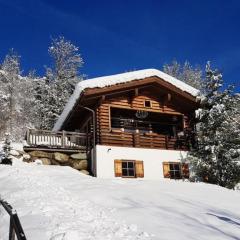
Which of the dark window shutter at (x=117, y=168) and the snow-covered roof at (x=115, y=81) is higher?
the snow-covered roof at (x=115, y=81)

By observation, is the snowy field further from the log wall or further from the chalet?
the log wall

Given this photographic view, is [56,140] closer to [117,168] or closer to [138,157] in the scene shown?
[117,168]

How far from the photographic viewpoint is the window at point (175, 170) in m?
24.8

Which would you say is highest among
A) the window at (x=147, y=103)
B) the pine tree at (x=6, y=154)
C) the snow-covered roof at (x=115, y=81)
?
the snow-covered roof at (x=115, y=81)

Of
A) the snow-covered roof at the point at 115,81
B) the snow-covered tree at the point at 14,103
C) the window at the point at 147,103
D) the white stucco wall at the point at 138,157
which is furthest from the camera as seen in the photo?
the snow-covered tree at the point at 14,103

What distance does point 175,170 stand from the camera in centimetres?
2528

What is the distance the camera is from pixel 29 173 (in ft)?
61.2

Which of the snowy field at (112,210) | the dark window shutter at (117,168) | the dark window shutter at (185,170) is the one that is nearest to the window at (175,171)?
the dark window shutter at (185,170)

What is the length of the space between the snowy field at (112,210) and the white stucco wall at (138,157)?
5.22 metres

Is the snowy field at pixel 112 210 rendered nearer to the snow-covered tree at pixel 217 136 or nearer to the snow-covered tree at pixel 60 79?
Result: the snow-covered tree at pixel 217 136

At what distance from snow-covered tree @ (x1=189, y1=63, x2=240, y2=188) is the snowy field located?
561cm

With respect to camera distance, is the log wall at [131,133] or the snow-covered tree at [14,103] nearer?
the log wall at [131,133]

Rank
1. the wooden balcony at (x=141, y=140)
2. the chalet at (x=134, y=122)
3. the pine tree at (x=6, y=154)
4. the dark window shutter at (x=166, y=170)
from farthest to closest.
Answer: the dark window shutter at (x=166, y=170) → the wooden balcony at (x=141, y=140) → the chalet at (x=134, y=122) → the pine tree at (x=6, y=154)

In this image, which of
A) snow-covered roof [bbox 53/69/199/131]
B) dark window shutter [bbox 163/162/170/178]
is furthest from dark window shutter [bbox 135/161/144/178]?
snow-covered roof [bbox 53/69/199/131]
